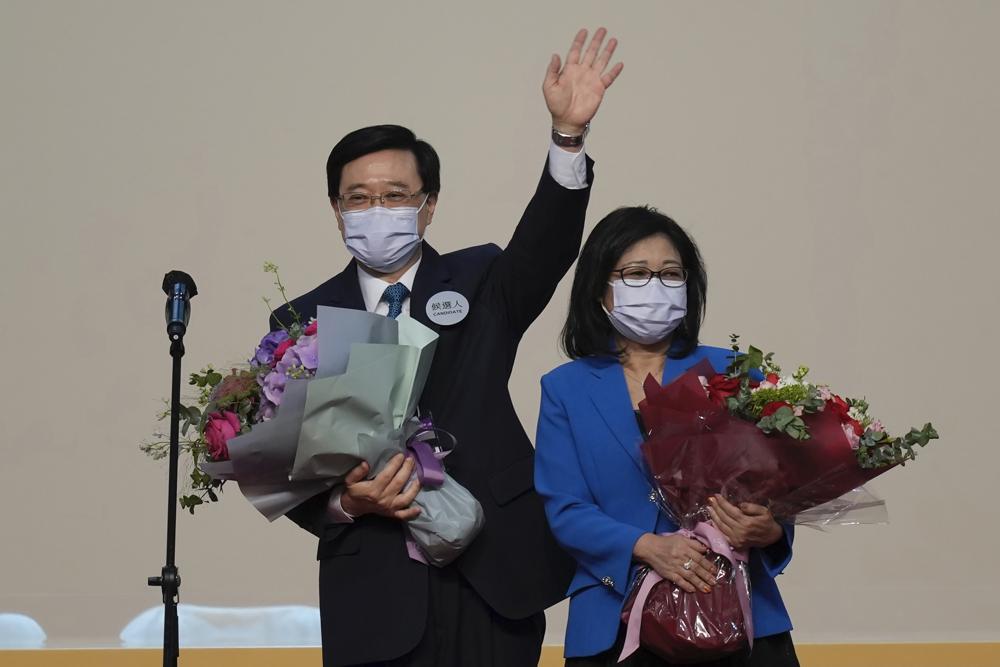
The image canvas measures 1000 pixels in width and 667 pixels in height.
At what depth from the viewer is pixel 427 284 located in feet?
8.99

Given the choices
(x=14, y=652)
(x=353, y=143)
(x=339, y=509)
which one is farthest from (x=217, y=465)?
Result: (x=14, y=652)

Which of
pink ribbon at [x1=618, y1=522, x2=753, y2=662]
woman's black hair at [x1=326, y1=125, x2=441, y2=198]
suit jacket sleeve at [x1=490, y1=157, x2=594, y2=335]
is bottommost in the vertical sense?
pink ribbon at [x1=618, y1=522, x2=753, y2=662]

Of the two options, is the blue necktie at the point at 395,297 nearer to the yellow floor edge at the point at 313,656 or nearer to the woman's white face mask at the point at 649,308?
the woman's white face mask at the point at 649,308

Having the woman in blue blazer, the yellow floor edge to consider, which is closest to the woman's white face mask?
the woman in blue blazer

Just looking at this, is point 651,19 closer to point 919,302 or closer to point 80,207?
point 919,302

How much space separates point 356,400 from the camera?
2.39 metres

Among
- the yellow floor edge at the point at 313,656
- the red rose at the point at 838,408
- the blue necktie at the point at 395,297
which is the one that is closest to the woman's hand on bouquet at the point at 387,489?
the blue necktie at the point at 395,297

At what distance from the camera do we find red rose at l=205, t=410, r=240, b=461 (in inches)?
95.9

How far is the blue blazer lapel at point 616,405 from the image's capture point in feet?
8.61

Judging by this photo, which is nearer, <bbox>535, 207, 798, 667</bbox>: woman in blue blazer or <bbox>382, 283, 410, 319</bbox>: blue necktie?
<bbox>535, 207, 798, 667</bbox>: woman in blue blazer

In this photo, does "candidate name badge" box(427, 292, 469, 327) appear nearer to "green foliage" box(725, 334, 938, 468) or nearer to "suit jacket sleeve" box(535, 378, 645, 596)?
"suit jacket sleeve" box(535, 378, 645, 596)

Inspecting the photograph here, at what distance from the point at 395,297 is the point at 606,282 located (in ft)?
1.33

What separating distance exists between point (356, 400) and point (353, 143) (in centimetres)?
63

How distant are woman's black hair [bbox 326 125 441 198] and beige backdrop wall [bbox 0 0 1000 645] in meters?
2.18
